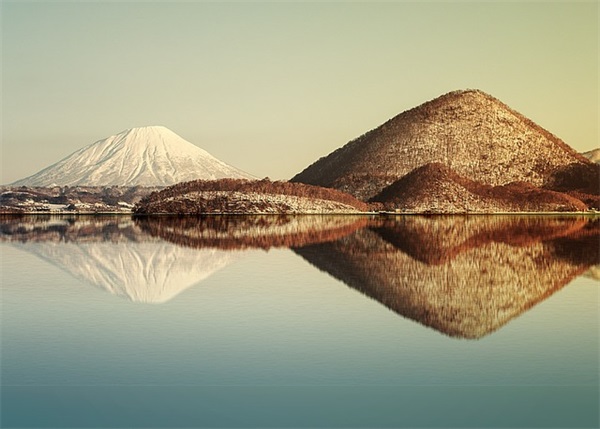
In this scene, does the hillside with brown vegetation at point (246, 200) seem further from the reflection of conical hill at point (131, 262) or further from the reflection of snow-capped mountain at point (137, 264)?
the reflection of snow-capped mountain at point (137, 264)

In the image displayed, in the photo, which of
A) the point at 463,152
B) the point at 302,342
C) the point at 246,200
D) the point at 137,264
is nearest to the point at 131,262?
the point at 137,264

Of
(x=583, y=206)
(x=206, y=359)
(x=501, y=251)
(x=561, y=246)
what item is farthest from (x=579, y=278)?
(x=583, y=206)

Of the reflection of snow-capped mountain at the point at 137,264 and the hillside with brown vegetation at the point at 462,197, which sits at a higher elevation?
the hillside with brown vegetation at the point at 462,197

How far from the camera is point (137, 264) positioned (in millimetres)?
24875

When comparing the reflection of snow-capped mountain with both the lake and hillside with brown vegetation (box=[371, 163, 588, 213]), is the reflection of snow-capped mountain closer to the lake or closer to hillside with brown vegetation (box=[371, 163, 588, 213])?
the lake

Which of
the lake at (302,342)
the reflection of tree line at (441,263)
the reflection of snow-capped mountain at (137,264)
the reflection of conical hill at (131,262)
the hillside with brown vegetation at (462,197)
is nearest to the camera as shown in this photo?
the lake at (302,342)

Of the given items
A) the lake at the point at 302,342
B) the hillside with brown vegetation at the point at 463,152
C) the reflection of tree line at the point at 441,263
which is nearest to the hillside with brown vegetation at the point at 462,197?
the hillside with brown vegetation at the point at 463,152

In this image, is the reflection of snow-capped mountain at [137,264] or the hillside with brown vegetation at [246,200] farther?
the hillside with brown vegetation at [246,200]

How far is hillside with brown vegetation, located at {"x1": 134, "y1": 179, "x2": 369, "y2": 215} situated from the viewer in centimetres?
8088

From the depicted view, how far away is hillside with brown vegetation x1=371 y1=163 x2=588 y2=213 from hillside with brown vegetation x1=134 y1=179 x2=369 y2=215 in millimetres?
6251

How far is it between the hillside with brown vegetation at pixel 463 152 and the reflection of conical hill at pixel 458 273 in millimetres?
67578

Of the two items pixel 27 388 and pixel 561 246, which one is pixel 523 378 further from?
pixel 561 246

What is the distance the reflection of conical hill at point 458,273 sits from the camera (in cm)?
1602

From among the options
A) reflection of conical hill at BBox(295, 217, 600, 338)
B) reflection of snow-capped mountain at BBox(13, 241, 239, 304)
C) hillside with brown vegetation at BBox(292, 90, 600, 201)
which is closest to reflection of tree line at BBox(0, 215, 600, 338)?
reflection of conical hill at BBox(295, 217, 600, 338)
